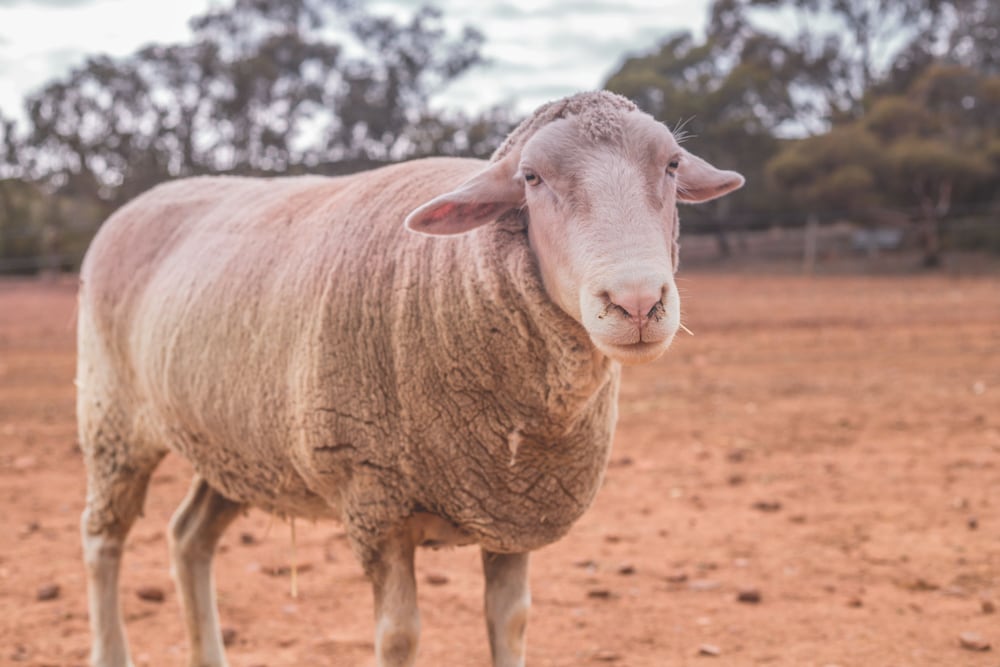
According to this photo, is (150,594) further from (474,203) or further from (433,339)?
(474,203)

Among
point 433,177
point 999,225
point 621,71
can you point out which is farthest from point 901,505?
point 621,71

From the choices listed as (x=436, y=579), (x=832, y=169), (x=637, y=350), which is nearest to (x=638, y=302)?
(x=637, y=350)

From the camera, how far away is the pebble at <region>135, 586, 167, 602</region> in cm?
431

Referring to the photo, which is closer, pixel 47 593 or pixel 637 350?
pixel 637 350

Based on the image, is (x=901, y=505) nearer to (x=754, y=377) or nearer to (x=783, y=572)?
(x=783, y=572)

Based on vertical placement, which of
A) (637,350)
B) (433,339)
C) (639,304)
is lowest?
(433,339)

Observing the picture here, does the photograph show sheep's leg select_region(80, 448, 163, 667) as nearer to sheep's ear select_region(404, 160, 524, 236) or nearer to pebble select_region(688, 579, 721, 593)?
sheep's ear select_region(404, 160, 524, 236)

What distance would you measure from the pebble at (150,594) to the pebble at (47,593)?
35 centimetres

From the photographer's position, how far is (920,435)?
6.66 m

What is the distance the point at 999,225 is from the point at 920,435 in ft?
56.0

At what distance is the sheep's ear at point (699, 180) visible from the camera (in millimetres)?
2539

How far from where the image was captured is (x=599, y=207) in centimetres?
217

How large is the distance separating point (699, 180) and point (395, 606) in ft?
4.80

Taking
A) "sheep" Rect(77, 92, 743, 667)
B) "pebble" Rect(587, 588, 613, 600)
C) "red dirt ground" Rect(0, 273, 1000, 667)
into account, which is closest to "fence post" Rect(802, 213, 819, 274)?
"red dirt ground" Rect(0, 273, 1000, 667)
